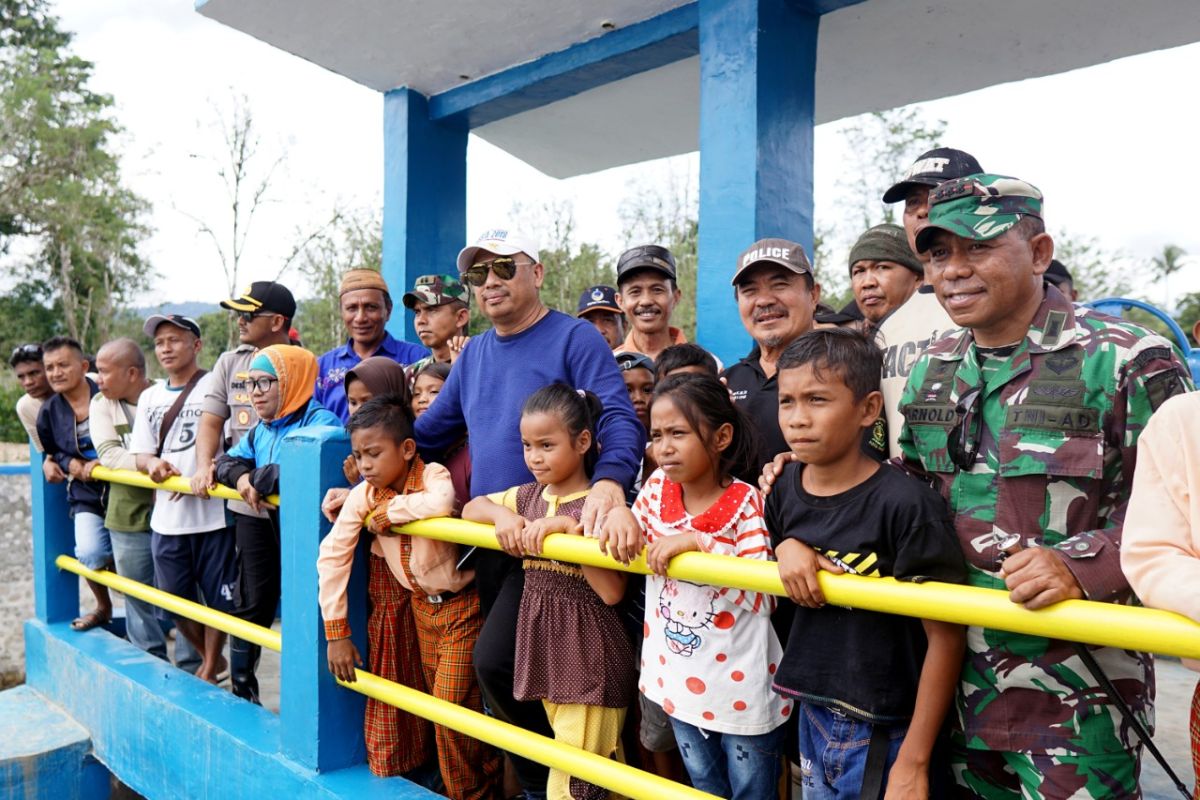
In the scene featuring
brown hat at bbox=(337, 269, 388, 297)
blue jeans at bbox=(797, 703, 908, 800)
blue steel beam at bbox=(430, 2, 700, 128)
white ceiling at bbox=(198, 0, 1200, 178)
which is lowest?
blue jeans at bbox=(797, 703, 908, 800)

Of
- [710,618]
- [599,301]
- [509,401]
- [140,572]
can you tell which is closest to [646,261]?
[599,301]

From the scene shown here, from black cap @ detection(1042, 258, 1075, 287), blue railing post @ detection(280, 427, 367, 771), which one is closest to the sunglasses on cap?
blue railing post @ detection(280, 427, 367, 771)

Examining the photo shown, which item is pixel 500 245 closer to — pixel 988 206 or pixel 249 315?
pixel 988 206

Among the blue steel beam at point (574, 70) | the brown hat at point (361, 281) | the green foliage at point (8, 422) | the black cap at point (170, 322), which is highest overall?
the blue steel beam at point (574, 70)

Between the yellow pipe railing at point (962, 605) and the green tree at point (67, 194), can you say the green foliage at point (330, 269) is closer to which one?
the green tree at point (67, 194)

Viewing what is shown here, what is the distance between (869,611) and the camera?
1654 millimetres

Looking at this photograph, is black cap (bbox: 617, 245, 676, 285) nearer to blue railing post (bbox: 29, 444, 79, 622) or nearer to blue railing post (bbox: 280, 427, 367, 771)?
blue railing post (bbox: 280, 427, 367, 771)

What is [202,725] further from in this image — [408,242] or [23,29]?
[23,29]

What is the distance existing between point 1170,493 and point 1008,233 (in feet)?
1.79

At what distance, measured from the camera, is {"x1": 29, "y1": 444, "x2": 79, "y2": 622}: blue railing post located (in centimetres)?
429

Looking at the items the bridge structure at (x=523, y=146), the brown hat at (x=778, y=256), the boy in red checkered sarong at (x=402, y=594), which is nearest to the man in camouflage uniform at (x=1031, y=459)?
the bridge structure at (x=523, y=146)

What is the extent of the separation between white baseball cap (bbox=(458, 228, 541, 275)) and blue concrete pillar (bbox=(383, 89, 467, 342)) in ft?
10.3

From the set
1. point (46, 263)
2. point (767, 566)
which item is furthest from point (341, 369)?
point (46, 263)

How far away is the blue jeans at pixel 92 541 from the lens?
13.7 feet
